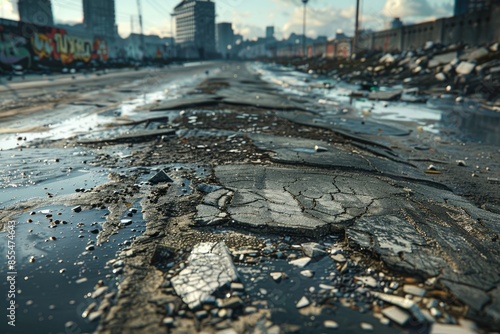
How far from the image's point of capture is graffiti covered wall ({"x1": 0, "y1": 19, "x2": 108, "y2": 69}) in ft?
78.2

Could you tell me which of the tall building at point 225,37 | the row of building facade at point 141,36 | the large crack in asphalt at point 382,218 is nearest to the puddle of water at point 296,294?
the large crack in asphalt at point 382,218

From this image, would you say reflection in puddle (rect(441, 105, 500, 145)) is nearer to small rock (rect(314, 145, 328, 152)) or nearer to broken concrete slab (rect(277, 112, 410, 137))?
broken concrete slab (rect(277, 112, 410, 137))

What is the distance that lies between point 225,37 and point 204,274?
19184 cm

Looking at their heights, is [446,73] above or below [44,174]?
above

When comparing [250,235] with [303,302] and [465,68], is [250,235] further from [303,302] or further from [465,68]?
[465,68]

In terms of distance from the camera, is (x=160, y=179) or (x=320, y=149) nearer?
(x=160, y=179)

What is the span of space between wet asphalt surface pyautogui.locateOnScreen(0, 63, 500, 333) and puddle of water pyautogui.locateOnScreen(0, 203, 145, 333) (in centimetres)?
1

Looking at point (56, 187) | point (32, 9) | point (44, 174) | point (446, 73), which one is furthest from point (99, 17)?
point (56, 187)

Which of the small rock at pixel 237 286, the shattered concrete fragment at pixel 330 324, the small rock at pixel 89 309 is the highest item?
the small rock at pixel 237 286

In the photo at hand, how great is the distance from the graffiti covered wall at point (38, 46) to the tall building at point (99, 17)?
92728 millimetres

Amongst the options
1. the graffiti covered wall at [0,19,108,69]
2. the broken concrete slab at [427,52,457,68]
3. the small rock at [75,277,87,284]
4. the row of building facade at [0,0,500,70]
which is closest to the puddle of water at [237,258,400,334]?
the small rock at [75,277,87,284]

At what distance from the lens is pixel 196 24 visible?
12544cm

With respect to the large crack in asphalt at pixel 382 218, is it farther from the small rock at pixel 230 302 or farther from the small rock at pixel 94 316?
the small rock at pixel 94 316

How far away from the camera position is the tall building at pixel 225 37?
178375mm
